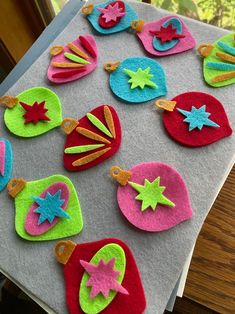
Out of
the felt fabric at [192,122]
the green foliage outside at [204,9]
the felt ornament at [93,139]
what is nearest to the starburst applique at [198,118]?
the felt fabric at [192,122]

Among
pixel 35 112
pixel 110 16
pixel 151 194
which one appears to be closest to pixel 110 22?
pixel 110 16

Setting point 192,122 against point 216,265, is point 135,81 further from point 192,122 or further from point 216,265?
point 216,265

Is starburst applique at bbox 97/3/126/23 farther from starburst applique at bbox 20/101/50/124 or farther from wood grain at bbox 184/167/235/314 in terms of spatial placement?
wood grain at bbox 184/167/235/314

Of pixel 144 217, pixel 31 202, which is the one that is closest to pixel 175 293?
pixel 144 217

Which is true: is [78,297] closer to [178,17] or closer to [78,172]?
[78,172]

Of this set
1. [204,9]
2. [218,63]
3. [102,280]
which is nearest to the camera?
[102,280]

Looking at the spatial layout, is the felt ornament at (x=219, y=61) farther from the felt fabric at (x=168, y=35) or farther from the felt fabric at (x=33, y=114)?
the felt fabric at (x=33, y=114)

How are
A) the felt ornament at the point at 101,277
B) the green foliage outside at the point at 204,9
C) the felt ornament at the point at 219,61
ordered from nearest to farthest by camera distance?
the felt ornament at the point at 101,277, the felt ornament at the point at 219,61, the green foliage outside at the point at 204,9
